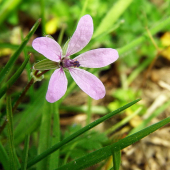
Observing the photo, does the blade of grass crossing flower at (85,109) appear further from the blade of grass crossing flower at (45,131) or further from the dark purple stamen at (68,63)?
the dark purple stamen at (68,63)

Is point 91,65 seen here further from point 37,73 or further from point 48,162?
point 48,162

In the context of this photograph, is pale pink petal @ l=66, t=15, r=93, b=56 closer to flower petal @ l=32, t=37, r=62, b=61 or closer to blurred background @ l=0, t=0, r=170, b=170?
flower petal @ l=32, t=37, r=62, b=61

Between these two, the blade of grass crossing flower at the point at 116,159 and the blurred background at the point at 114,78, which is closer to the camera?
the blade of grass crossing flower at the point at 116,159

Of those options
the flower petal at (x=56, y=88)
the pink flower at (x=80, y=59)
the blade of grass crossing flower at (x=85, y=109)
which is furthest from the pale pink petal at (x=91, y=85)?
the blade of grass crossing flower at (x=85, y=109)

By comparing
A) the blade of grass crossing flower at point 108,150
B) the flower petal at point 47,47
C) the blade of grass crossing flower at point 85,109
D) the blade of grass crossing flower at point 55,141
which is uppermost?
the flower petal at point 47,47

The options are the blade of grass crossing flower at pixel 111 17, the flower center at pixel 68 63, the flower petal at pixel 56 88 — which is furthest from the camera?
the blade of grass crossing flower at pixel 111 17

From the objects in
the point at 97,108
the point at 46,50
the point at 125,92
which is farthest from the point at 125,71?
the point at 46,50

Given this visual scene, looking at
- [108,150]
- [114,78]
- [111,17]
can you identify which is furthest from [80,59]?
[114,78]

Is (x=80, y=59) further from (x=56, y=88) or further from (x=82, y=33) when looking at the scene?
(x=56, y=88)
